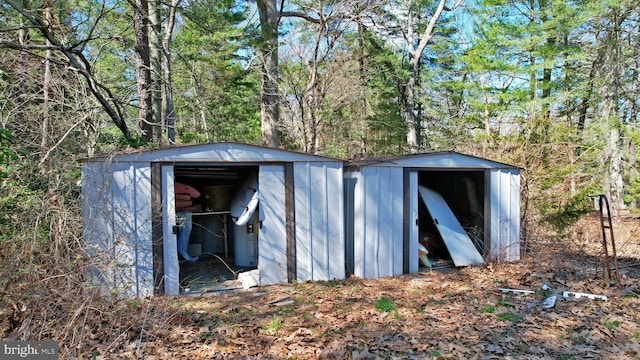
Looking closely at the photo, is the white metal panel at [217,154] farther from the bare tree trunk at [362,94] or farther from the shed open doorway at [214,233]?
the bare tree trunk at [362,94]

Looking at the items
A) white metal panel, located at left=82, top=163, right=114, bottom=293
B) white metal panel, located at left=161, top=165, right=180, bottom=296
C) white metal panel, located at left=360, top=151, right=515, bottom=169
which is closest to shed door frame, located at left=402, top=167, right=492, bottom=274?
white metal panel, located at left=360, top=151, right=515, bottom=169

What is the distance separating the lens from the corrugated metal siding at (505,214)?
7.84 metres

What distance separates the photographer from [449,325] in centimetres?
458

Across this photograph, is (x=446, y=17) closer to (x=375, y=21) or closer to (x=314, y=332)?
(x=375, y=21)

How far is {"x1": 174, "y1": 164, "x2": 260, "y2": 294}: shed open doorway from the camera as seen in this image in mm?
6988

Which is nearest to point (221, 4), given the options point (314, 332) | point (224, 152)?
point (224, 152)

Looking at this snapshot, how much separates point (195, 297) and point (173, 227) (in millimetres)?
1097

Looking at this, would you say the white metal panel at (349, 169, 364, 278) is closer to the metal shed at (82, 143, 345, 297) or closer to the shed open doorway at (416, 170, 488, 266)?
the metal shed at (82, 143, 345, 297)

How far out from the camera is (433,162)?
722 cm

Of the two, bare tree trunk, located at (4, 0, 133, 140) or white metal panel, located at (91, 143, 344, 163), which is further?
white metal panel, located at (91, 143, 344, 163)

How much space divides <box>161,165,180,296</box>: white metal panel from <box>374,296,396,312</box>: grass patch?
2.98 meters

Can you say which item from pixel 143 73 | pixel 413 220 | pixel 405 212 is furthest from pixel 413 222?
pixel 143 73

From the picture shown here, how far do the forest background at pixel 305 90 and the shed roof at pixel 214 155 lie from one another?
1.02 meters

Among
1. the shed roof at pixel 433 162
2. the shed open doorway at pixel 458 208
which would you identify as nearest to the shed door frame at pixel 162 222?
the shed roof at pixel 433 162
